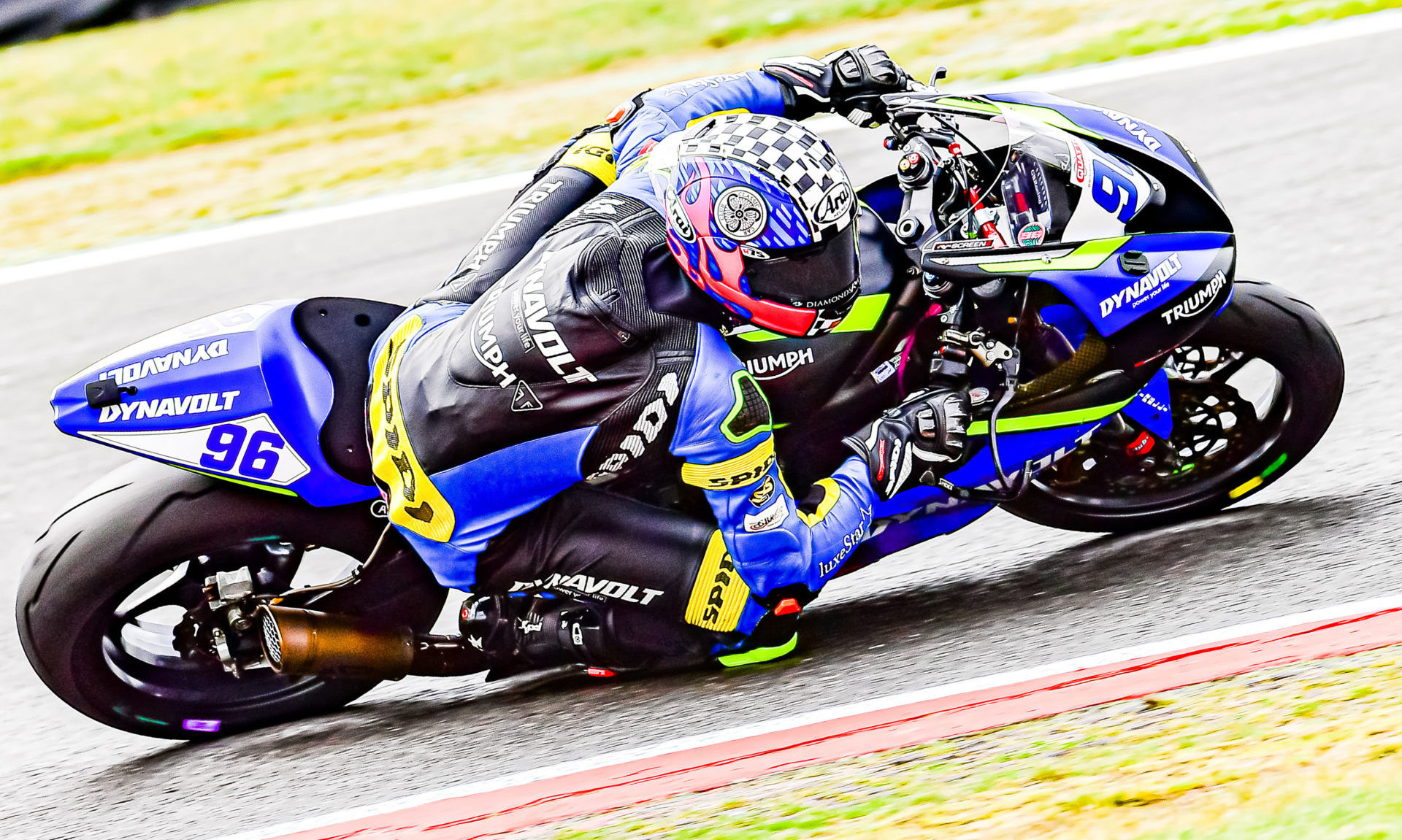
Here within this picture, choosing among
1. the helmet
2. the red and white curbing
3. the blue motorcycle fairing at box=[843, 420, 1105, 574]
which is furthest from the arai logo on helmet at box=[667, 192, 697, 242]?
the red and white curbing

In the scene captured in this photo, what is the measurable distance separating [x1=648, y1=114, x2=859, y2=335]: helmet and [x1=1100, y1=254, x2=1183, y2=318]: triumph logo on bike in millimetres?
668

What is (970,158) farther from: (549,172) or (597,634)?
(597,634)

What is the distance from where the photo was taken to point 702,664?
396 cm

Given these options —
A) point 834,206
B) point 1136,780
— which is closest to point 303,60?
point 834,206

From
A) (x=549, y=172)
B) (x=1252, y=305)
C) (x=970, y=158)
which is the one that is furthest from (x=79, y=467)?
(x=1252, y=305)

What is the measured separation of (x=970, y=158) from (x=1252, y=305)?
867mm

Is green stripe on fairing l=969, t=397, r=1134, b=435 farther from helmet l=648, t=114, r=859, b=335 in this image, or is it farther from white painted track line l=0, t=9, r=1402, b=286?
white painted track line l=0, t=9, r=1402, b=286

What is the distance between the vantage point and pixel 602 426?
338cm

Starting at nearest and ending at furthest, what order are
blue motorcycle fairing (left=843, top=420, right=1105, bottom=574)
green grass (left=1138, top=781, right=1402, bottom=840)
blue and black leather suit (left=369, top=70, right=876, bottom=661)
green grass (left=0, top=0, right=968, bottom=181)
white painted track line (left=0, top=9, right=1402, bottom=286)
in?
green grass (left=1138, top=781, right=1402, bottom=840), blue and black leather suit (left=369, top=70, right=876, bottom=661), blue motorcycle fairing (left=843, top=420, right=1105, bottom=574), white painted track line (left=0, top=9, right=1402, bottom=286), green grass (left=0, top=0, right=968, bottom=181)

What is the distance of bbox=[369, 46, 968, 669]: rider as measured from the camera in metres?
3.16

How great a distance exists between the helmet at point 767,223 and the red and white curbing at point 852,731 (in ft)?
3.31

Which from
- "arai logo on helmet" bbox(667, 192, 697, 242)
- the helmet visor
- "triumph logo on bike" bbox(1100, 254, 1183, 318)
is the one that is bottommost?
"triumph logo on bike" bbox(1100, 254, 1183, 318)

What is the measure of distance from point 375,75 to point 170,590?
5.38 metres

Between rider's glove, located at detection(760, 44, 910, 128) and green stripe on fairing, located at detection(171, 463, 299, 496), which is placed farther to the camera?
rider's glove, located at detection(760, 44, 910, 128)
